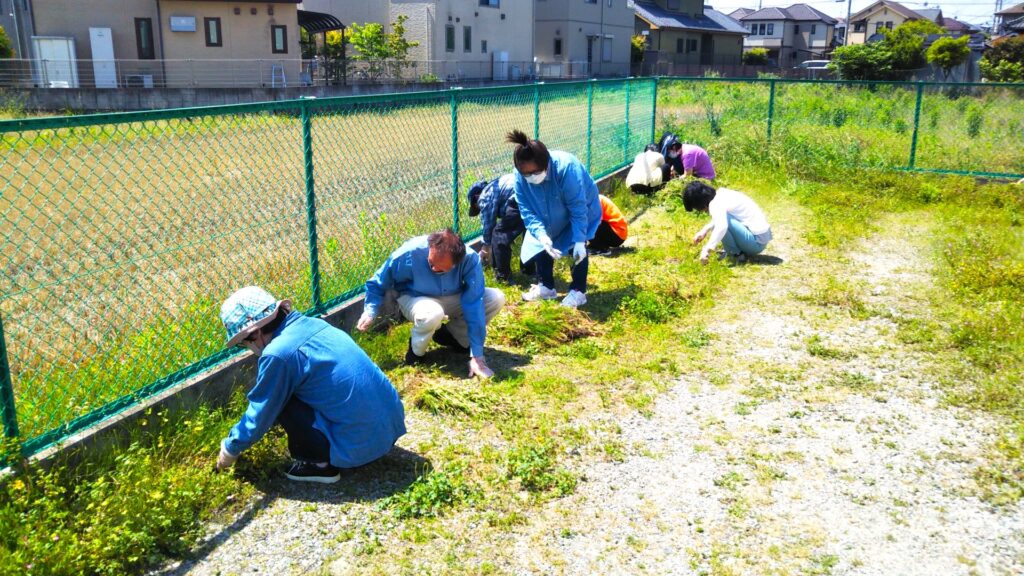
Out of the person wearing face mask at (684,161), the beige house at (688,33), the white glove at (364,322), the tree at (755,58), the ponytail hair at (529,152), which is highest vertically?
the beige house at (688,33)

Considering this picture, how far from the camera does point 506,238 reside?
6934 mm

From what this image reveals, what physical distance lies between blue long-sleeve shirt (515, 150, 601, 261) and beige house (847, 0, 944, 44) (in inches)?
2516

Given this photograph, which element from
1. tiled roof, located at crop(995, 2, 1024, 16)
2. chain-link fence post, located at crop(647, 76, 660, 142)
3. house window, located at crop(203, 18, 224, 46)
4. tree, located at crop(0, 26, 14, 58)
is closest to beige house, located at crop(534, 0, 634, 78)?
house window, located at crop(203, 18, 224, 46)

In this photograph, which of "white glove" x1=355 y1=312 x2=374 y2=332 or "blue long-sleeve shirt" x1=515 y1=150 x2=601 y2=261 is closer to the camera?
"white glove" x1=355 y1=312 x2=374 y2=332

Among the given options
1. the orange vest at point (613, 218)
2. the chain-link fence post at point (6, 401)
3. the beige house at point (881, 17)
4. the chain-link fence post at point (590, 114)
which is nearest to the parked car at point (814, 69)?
the beige house at point (881, 17)

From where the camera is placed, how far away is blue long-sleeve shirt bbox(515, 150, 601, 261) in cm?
618

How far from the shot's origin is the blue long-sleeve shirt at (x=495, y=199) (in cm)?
682

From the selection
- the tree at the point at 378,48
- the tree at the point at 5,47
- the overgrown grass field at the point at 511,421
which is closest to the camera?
the overgrown grass field at the point at 511,421

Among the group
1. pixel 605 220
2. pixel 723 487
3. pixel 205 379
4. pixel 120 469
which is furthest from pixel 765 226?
pixel 120 469

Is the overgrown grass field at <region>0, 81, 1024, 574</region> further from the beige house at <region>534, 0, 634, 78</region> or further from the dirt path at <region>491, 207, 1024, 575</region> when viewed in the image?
the beige house at <region>534, 0, 634, 78</region>

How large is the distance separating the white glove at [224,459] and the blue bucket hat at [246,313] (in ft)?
1.70

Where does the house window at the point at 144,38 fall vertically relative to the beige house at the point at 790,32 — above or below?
below

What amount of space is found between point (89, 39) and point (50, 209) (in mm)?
19210

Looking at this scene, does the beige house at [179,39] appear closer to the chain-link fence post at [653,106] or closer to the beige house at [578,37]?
the beige house at [578,37]
